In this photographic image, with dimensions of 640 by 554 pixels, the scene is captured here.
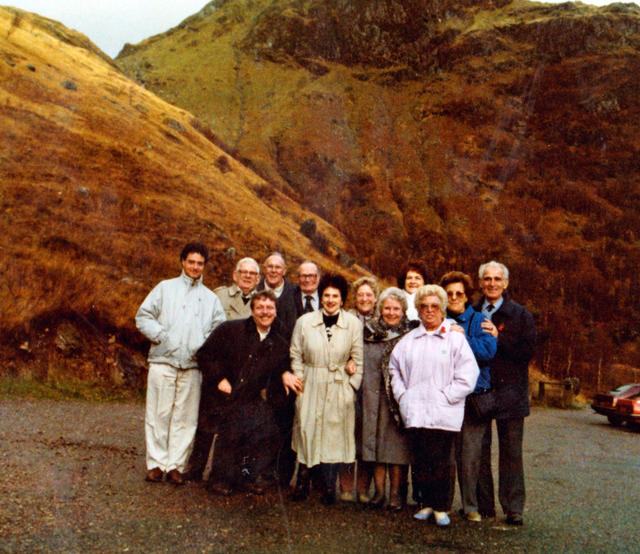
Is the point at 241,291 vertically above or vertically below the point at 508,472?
above

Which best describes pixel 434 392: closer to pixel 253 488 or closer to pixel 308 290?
pixel 253 488

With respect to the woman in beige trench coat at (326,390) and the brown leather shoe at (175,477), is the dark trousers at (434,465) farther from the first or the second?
the brown leather shoe at (175,477)

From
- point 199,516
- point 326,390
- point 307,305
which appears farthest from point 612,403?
point 199,516

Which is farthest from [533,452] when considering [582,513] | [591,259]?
[591,259]

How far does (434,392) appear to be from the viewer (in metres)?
5.01

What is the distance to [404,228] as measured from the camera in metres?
43.2

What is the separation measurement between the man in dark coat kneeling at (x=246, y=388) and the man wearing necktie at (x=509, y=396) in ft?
5.95

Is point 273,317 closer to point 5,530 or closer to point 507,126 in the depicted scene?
point 5,530

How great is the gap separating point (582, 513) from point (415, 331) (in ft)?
8.96

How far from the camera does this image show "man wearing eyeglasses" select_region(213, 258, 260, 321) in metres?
6.43

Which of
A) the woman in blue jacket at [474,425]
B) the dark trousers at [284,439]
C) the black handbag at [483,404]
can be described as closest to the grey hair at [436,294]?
the woman in blue jacket at [474,425]

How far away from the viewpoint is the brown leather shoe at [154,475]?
18.9ft

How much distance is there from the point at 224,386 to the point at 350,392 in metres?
1.16

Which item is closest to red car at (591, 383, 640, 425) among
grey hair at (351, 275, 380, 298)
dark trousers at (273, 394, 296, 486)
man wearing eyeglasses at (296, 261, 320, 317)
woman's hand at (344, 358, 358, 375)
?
man wearing eyeglasses at (296, 261, 320, 317)
